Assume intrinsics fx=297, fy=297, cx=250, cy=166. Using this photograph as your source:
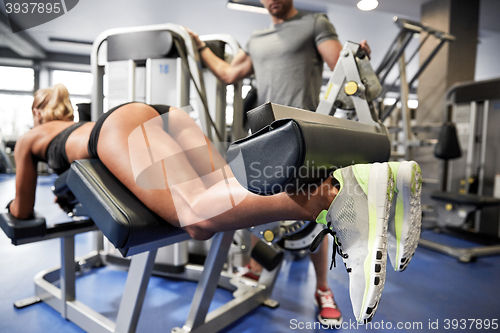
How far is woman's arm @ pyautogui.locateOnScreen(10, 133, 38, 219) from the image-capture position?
1186 mm

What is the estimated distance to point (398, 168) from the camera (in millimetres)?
678

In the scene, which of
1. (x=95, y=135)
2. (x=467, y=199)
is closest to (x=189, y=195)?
(x=95, y=135)

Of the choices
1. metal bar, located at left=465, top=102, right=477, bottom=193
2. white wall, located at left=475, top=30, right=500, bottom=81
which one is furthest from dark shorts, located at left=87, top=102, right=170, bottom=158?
white wall, located at left=475, top=30, right=500, bottom=81

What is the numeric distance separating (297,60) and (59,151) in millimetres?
1049

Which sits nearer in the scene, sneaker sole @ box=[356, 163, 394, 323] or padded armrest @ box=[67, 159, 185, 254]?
sneaker sole @ box=[356, 163, 394, 323]

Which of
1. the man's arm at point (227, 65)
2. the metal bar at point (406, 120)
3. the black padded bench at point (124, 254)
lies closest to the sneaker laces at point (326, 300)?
the black padded bench at point (124, 254)

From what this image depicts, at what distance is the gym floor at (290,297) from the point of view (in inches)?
49.9

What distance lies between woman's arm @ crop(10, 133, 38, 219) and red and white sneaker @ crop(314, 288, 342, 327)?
1304 millimetres

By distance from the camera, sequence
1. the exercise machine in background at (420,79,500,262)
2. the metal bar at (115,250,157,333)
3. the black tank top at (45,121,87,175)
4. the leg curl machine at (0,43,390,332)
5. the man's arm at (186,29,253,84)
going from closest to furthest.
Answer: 1. the leg curl machine at (0,43,390,332)
2. the metal bar at (115,250,157,333)
3. the black tank top at (45,121,87,175)
4. the man's arm at (186,29,253,84)
5. the exercise machine in background at (420,79,500,262)

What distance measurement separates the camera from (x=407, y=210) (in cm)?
72

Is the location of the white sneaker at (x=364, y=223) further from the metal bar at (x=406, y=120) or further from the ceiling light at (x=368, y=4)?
the metal bar at (x=406, y=120)

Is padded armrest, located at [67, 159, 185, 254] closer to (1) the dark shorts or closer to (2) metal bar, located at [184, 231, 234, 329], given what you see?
(1) the dark shorts

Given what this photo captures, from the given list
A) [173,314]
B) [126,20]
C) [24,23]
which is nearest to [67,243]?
[173,314]

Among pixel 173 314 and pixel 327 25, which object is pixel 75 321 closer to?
pixel 173 314
